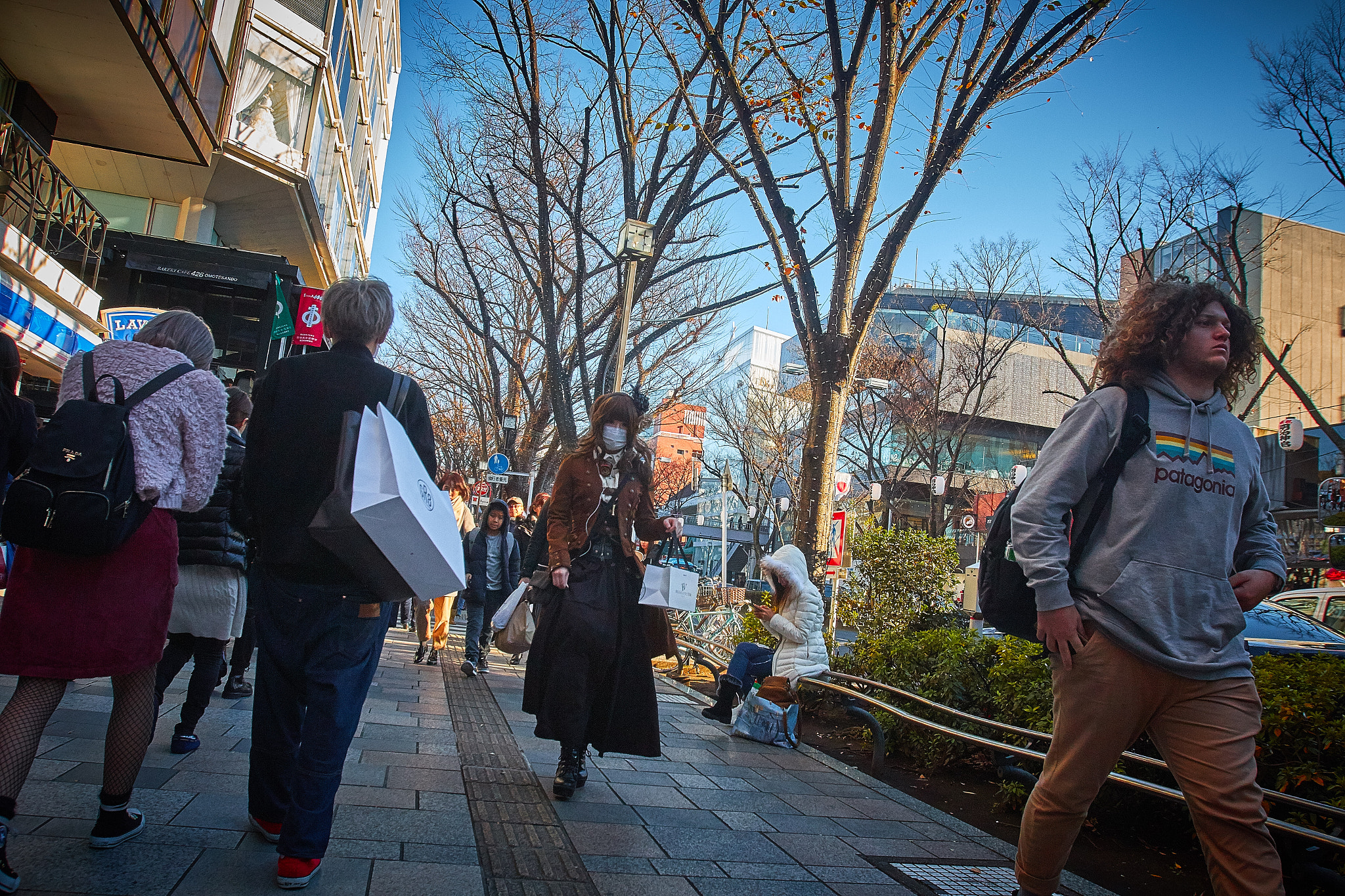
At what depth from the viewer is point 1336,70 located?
13.9 meters

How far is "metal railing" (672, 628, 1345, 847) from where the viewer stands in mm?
2893

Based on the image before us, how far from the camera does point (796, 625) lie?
634cm

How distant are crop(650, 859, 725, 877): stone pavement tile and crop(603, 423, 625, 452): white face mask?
188 cm

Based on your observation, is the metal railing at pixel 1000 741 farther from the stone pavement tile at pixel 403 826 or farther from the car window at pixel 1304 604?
the car window at pixel 1304 604

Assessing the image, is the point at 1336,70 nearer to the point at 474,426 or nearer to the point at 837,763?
the point at 837,763

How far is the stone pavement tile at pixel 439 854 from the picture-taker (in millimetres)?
2871

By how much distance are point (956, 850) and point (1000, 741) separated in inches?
48.6

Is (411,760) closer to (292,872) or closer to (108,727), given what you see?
(108,727)

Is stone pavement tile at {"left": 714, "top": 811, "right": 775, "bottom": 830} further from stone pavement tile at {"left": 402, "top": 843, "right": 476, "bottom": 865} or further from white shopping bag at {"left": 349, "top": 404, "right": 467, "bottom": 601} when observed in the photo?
white shopping bag at {"left": 349, "top": 404, "right": 467, "bottom": 601}

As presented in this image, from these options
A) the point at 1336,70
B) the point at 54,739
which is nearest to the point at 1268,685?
the point at 54,739

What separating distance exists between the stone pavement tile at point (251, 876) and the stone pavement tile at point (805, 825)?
1.84 metres

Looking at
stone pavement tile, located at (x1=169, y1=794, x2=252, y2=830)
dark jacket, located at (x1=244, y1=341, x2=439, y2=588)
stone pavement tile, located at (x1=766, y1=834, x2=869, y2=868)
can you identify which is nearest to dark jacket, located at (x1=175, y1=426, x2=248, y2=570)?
stone pavement tile, located at (x1=169, y1=794, x2=252, y2=830)

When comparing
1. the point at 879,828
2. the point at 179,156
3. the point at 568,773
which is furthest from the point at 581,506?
the point at 179,156

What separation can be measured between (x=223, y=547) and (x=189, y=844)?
1.51 metres
